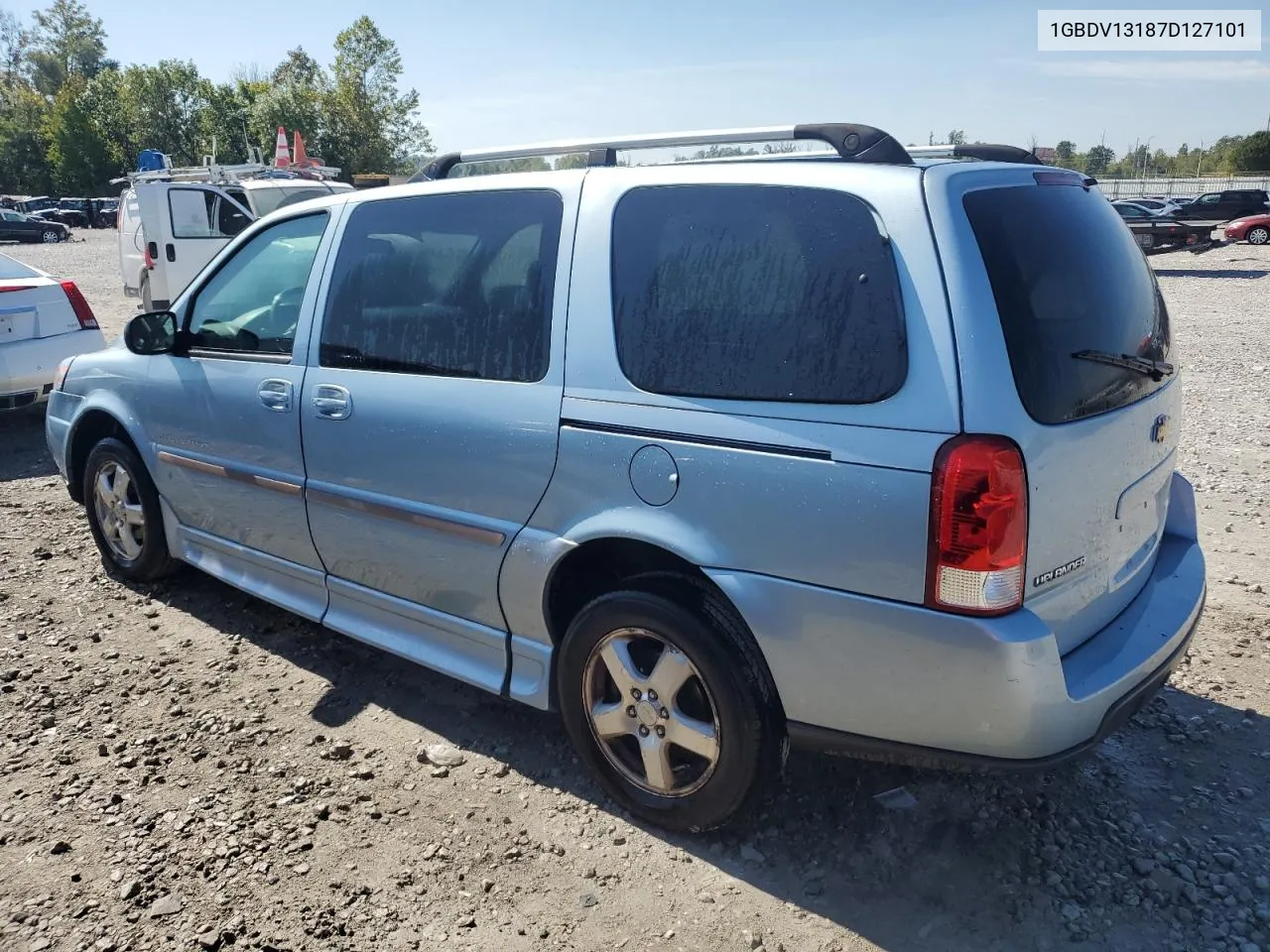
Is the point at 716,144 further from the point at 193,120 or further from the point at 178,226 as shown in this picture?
the point at 193,120

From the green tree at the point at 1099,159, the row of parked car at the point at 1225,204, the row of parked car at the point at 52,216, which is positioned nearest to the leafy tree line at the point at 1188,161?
→ the green tree at the point at 1099,159

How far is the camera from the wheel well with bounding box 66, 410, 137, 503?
4664 mm

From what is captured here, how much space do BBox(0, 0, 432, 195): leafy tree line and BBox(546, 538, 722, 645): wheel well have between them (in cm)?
5796

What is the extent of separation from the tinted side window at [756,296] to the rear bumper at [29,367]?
650 centimetres

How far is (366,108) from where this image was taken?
63500mm

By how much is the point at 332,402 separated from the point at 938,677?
89.4 inches

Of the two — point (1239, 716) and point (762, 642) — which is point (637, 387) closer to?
point (762, 642)

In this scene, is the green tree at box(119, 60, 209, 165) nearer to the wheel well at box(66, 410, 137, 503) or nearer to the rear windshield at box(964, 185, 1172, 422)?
the wheel well at box(66, 410, 137, 503)

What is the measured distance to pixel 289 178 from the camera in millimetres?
15742

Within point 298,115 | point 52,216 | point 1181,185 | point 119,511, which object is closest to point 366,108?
point 298,115

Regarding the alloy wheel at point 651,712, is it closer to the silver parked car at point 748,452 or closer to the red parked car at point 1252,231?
the silver parked car at point 748,452

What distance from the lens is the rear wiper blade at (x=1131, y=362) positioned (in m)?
2.43

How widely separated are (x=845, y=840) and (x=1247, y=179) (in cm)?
6096

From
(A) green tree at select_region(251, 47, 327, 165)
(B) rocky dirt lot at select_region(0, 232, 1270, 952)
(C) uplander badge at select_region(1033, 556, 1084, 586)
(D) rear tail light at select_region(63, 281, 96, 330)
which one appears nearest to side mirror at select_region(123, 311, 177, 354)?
(B) rocky dirt lot at select_region(0, 232, 1270, 952)
